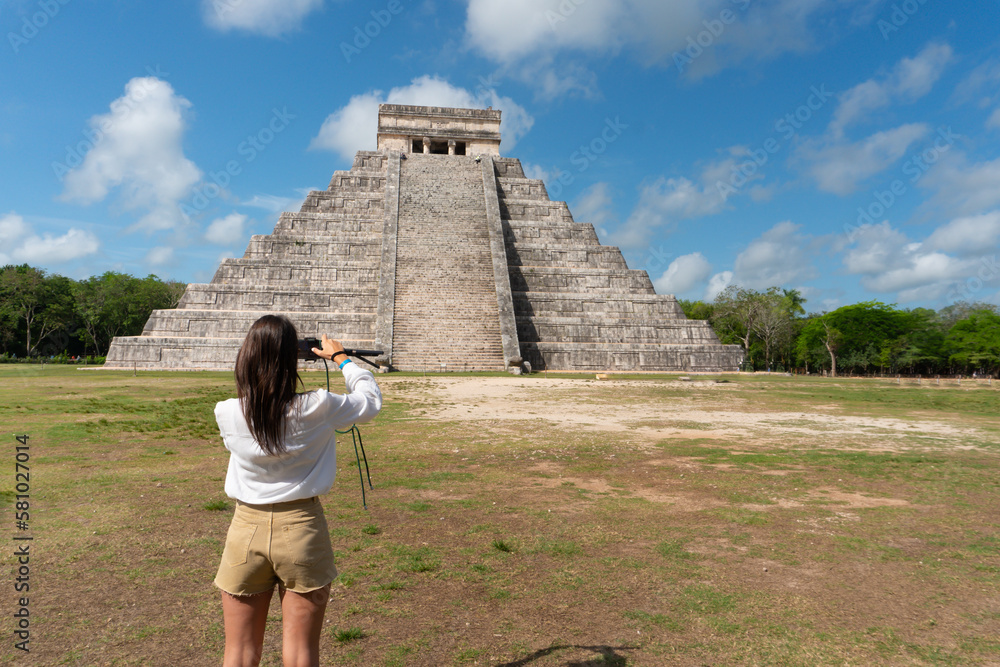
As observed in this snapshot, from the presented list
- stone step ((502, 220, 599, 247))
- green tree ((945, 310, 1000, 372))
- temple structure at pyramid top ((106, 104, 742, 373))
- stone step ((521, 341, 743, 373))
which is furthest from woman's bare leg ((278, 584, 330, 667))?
green tree ((945, 310, 1000, 372))

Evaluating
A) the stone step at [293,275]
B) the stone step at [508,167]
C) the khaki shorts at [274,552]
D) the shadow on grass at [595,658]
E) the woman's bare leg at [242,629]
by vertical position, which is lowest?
the shadow on grass at [595,658]

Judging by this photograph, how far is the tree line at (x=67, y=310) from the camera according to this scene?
4591 centimetres

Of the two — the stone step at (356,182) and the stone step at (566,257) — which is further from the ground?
the stone step at (356,182)

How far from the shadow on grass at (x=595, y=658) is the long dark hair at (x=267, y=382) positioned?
1.81 meters

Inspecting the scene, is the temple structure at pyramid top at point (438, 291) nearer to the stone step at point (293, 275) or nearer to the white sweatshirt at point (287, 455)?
the stone step at point (293, 275)

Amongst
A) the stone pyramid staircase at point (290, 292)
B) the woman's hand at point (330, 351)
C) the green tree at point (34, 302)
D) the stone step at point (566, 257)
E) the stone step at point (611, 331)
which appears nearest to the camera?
the woman's hand at point (330, 351)

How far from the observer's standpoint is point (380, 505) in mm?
5707

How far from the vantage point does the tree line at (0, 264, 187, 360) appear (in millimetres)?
45906

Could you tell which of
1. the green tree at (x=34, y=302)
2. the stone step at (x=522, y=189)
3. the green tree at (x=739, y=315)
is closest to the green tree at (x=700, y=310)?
the green tree at (x=739, y=315)

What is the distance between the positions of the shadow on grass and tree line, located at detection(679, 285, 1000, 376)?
43.2 m

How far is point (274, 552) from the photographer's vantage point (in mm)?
2268

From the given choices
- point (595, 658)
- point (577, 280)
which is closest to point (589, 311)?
point (577, 280)

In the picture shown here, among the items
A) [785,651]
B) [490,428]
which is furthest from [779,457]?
[785,651]

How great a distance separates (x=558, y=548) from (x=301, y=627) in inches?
109
